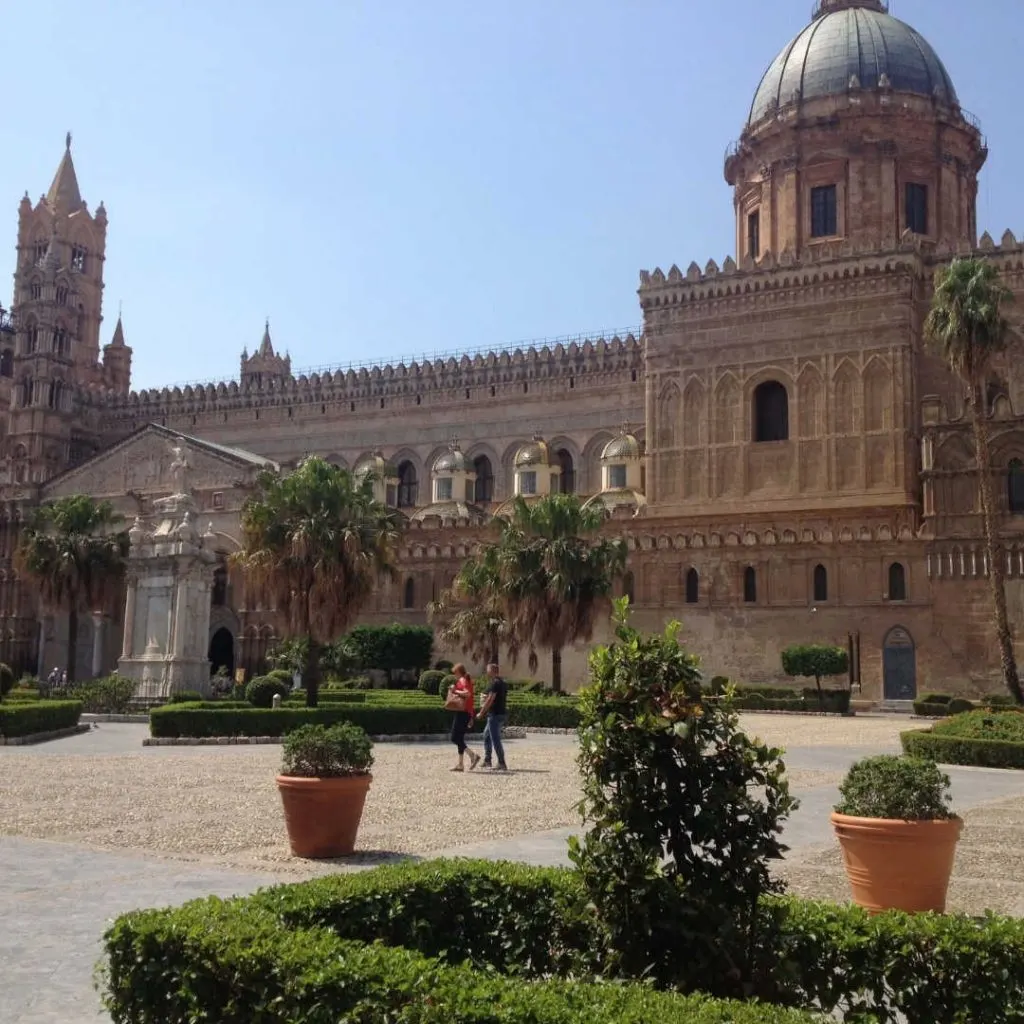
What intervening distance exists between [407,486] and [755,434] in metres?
18.8

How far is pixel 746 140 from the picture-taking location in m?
51.2

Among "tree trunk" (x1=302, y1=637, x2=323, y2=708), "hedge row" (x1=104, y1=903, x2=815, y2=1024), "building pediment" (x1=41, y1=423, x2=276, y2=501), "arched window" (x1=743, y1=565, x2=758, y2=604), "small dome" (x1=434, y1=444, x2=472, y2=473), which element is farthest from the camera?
"building pediment" (x1=41, y1=423, x2=276, y2=501)

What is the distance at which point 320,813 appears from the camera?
9.83m

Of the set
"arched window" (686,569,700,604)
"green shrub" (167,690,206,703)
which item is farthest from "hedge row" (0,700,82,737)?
"arched window" (686,569,700,604)

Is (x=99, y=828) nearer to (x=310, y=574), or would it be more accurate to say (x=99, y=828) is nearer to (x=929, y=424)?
(x=310, y=574)

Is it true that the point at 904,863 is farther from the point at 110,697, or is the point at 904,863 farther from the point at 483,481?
the point at 483,481

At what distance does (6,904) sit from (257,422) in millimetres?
54018

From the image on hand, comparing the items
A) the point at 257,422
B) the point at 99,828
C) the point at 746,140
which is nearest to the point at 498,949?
the point at 99,828

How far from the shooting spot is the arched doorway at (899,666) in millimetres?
38562

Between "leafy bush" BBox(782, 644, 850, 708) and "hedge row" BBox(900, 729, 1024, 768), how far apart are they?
18.5 m

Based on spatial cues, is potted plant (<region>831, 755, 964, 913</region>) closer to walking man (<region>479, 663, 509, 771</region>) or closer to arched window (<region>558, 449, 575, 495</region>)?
walking man (<region>479, 663, 509, 771</region>)

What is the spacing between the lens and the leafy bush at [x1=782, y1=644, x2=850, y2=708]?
3816 centimetres

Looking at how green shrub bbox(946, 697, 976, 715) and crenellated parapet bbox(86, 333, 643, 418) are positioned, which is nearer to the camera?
green shrub bbox(946, 697, 976, 715)

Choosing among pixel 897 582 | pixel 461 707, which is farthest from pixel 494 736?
pixel 897 582
